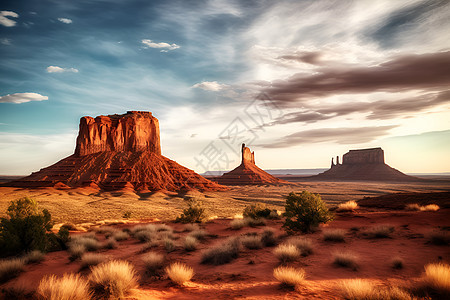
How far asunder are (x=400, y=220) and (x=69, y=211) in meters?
40.0

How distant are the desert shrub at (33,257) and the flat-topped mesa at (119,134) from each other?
3061 inches

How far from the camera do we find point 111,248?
1197 centimetres

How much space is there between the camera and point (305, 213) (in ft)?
43.2

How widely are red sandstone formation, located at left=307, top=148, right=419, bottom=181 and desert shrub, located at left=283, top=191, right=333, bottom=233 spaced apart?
164 m

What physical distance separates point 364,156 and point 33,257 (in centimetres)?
20676

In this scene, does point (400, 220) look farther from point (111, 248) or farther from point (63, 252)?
point (63, 252)

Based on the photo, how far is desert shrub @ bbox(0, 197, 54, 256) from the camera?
1030 cm

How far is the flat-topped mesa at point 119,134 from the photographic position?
78.4 metres

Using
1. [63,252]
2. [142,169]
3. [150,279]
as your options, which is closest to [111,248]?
[63,252]

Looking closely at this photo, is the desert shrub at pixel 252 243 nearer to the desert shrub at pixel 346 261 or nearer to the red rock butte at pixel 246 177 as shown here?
the desert shrub at pixel 346 261

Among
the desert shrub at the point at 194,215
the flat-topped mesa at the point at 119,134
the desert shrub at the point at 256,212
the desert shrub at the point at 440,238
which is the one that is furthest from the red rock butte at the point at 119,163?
the desert shrub at the point at 440,238

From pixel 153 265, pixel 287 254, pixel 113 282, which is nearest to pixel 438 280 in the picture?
pixel 287 254

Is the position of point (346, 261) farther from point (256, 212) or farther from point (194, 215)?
point (194, 215)

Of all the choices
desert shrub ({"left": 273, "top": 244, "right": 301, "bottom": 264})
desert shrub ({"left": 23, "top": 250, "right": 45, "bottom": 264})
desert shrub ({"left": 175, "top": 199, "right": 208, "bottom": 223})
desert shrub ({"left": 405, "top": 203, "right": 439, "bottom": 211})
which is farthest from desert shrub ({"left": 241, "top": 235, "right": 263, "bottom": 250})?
desert shrub ({"left": 405, "top": 203, "right": 439, "bottom": 211})
